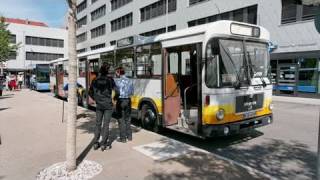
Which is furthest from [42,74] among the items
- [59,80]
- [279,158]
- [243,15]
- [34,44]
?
[34,44]

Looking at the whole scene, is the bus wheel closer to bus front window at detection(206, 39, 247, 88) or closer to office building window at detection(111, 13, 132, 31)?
bus front window at detection(206, 39, 247, 88)

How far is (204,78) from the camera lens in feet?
22.1

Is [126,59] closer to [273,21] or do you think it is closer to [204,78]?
[204,78]

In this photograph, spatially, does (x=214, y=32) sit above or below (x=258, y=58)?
above

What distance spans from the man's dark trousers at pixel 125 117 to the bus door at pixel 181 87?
1048mm

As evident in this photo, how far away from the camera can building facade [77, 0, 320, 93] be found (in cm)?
2072

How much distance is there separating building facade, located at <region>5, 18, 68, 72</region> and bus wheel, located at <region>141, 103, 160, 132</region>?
58.8 m

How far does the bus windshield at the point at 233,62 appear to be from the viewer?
22.0 feet

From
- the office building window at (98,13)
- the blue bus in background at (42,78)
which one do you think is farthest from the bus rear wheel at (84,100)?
the office building window at (98,13)

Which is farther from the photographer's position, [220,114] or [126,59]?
[126,59]

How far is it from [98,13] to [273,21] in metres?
40.5

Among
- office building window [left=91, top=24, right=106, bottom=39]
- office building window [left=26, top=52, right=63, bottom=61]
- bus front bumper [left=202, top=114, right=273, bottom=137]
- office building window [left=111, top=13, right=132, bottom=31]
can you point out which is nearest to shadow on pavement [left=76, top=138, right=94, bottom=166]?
bus front bumper [left=202, top=114, right=273, bottom=137]

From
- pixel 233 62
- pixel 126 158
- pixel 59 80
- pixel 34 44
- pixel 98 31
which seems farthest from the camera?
pixel 34 44

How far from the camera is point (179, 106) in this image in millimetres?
8352
